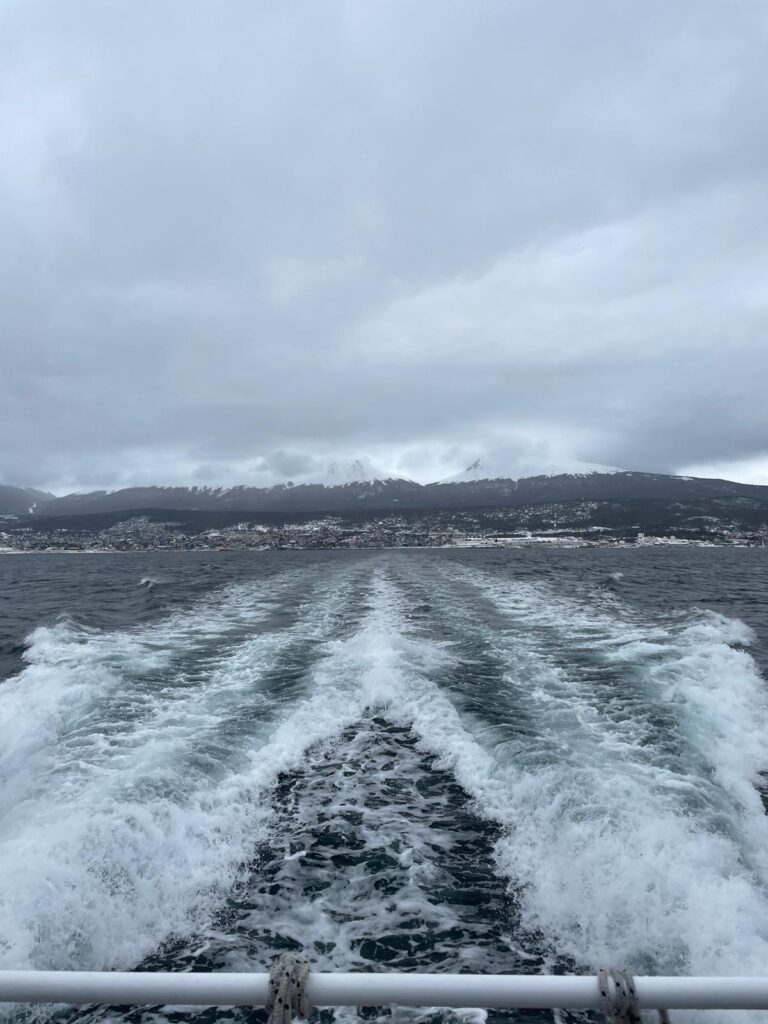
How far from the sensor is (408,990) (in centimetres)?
231

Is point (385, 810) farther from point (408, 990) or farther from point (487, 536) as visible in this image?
point (487, 536)

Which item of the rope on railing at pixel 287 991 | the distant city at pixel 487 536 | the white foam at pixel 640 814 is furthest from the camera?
the distant city at pixel 487 536

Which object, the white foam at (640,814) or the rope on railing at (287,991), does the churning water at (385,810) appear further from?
the rope on railing at (287,991)

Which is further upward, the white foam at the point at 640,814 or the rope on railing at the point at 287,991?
the rope on railing at the point at 287,991

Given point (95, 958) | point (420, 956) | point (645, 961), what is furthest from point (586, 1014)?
point (95, 958)

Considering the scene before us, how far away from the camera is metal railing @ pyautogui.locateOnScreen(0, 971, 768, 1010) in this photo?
2.29 m

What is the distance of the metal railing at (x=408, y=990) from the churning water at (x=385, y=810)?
326 cm

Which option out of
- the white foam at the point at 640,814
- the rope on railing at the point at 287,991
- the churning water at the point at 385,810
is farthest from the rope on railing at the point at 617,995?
the white foam at the point at 640,814

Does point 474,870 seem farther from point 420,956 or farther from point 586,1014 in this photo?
point 586,1014

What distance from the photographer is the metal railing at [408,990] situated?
2.29 m

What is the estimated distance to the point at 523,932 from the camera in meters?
5.86

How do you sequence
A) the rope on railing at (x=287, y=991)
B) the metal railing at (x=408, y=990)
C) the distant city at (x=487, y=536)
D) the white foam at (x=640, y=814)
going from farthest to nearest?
the distant city at (x=487, y=536) → the white foam at (x=640, y=814) → the rope on railing at (x=287, y=991) → the metal railing at (x=408, y=990)

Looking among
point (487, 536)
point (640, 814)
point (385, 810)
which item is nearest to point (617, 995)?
point (640, 814)

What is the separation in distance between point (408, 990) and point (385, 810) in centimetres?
637
